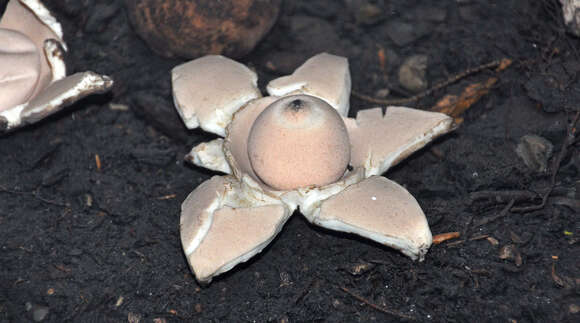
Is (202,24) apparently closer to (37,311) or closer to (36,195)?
(36,195)

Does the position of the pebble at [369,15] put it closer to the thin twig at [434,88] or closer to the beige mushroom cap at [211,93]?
the thin twig at [434,88]

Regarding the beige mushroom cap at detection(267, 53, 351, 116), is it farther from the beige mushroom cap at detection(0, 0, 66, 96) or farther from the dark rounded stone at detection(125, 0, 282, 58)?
the beige mushroom cap at detection(0, 0, 66, 96)

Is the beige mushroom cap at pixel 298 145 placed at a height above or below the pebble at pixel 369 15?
above

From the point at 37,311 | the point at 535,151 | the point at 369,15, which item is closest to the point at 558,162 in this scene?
the point at 535,151

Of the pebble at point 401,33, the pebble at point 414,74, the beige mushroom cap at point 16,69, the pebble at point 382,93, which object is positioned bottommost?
the pebble at point 382,93

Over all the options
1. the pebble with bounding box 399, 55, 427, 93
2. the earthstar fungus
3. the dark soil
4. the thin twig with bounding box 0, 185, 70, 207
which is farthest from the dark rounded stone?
the thin twig with bounding box 0, 185, 70, 207

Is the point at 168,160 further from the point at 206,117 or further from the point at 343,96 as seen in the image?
the point at 343,96

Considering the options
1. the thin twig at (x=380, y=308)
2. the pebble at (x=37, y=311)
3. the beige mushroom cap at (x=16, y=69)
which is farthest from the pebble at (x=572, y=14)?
the pebble at (x=37, y=311)
